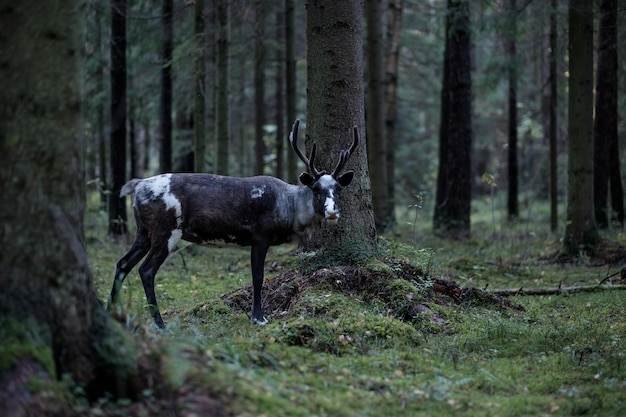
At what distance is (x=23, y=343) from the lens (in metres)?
4.46

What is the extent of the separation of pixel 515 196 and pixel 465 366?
18121 millimetres

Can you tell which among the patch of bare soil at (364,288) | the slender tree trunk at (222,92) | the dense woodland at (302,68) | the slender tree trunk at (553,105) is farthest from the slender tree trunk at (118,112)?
the slender tree trunk at (553,105)

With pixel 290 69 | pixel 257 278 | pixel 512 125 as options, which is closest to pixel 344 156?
pixel 257 278

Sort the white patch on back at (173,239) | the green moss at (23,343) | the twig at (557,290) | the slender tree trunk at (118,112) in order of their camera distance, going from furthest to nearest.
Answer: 1. the slender tree trunk at (118,112)
2. the twig at (557,290)
3. the white patch on back at (173,239)
4. the green moss at (23,343)

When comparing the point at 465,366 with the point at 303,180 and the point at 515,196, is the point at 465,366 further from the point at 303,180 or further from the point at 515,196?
the point at 515,196

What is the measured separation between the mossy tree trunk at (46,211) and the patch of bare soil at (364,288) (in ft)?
11.3

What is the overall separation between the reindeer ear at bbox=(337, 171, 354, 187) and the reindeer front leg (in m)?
1.12

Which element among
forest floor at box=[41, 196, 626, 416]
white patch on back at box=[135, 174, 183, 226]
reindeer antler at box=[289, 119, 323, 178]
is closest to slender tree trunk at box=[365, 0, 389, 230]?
forest floor at box=[41, 196, 626, 416]

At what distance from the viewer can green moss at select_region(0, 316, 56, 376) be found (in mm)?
4387

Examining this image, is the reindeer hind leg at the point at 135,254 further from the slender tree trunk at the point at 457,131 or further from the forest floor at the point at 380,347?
the slender tree trunk at the point at 457,131

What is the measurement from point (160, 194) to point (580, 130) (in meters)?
8.67

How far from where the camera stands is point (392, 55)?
68.6 ft

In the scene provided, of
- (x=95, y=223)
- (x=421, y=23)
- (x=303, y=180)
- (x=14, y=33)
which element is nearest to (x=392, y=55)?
(x=421, y=23)

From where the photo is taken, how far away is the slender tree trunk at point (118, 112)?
54.4ft
